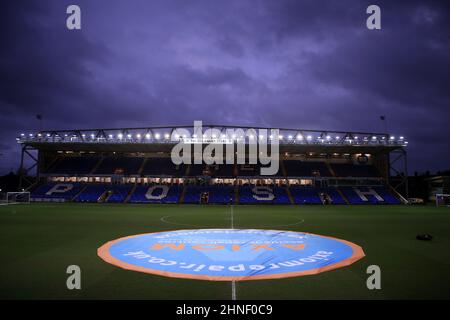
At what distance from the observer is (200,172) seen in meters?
60.1

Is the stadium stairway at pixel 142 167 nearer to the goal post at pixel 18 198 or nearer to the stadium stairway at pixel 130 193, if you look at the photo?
the stadium stairway at pixel 130 193

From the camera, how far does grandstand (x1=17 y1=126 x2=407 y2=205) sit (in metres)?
53.1

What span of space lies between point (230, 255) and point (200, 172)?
1986 inches

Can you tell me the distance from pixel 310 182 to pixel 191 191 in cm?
2521

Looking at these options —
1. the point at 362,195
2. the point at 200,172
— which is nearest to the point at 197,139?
the point at 200,172

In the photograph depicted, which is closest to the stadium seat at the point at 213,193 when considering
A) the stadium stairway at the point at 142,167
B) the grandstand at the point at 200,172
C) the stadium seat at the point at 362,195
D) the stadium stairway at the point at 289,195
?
the grandstand at the point at 200,172

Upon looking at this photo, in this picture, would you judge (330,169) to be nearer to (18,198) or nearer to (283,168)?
(283,168)

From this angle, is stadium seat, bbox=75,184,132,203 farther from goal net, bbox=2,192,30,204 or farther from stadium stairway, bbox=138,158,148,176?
goal net, bbox=2,192,30,204

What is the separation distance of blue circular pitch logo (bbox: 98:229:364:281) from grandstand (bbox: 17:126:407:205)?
125 feet

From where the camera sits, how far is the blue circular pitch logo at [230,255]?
8008 mm

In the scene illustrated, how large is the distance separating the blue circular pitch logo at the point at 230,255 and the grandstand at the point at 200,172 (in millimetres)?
38156

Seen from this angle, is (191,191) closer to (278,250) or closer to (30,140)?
(30,140)

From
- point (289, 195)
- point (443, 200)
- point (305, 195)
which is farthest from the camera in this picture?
point (289, 195)
